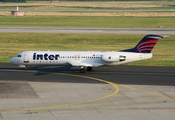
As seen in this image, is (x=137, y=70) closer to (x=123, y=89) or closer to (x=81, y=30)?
(x=123, y=89)

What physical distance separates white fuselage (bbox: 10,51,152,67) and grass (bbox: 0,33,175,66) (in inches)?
521

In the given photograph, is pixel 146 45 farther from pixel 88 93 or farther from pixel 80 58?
pixel 88 93

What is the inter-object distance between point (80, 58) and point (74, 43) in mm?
33639

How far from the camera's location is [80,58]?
200 feet

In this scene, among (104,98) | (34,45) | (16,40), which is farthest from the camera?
(16,40)

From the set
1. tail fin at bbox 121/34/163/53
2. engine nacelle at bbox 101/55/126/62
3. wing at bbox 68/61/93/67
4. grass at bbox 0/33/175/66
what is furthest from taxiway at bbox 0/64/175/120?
grass at bbox 0/33/175/66

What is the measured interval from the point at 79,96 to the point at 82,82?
7.82 meters

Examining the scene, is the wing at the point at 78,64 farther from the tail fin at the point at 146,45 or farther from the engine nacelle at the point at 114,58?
the tail fin at the point at 146,45

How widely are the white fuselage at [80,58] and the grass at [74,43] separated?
13.2 meters

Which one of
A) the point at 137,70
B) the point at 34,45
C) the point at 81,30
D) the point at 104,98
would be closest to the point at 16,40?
the point at 34,45

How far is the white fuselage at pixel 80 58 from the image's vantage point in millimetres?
59750

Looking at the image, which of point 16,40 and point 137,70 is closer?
point 137,70

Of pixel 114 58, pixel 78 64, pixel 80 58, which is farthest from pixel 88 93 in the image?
pixel 80 58

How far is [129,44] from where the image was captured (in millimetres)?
92625
